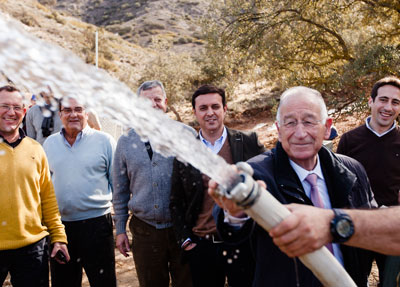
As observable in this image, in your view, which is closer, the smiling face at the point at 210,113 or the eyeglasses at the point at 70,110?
the smiling face at the point at 210,113

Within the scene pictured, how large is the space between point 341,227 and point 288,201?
1.90ft

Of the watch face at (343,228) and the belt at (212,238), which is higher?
the watch face at (343,228)

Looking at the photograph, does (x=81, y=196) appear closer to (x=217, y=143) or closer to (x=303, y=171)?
(x=217, y=143)

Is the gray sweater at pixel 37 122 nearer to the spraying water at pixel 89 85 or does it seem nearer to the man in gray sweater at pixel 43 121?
the man in gray sweater at pixel 43 121

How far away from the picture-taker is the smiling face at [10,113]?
2.91 metres

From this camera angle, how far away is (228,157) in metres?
3.22

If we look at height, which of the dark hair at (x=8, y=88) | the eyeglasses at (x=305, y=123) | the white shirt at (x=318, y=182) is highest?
the dark hair at (x=8, y=88)

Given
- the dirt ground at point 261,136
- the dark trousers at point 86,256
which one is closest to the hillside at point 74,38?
the dirt ground at point 261,136

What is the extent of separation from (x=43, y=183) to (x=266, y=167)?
6.85ft

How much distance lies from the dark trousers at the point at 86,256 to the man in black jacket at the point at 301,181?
194 centimetres

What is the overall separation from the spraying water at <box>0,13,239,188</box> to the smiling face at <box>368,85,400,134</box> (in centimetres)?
254

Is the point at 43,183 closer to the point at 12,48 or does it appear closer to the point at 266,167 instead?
the point at 12,48

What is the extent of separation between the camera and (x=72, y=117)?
349cm

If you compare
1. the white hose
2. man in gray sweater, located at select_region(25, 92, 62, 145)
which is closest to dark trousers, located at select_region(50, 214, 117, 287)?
man in gray sweater, located at select_region(25, 92, 62, 145)
